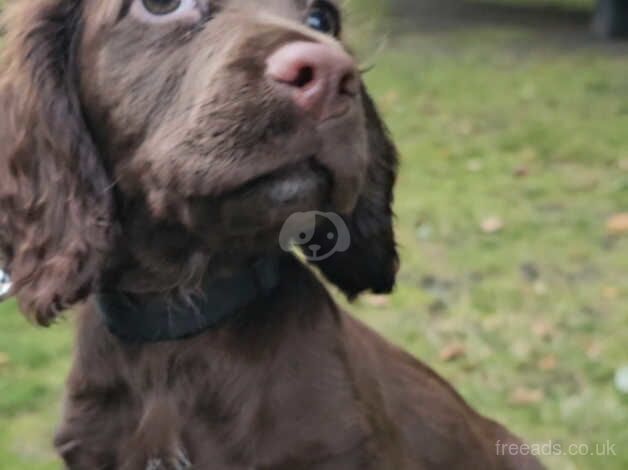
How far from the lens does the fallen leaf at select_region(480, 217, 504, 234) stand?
5.12 meters

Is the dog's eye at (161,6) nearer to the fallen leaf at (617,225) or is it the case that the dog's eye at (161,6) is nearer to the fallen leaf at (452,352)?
the fallen leaf at (452,352)

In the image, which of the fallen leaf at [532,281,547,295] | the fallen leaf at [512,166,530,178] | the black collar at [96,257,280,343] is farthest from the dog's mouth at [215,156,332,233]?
the fallen leaf at [512,166,530,178]

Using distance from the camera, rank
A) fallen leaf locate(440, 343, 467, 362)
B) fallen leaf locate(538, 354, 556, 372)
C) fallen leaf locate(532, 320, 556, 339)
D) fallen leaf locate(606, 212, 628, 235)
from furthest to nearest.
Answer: fallen leaf locate(606, 212, 628, 235), fallen leaf locate(532, 320, 556, 339), fallen leaf locate(440, 343, 467, 362), fallen leaf locate(538, 354, 556, 372)

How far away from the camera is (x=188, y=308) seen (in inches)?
86.7

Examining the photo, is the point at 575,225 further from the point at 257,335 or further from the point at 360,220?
A: the point at 257,335

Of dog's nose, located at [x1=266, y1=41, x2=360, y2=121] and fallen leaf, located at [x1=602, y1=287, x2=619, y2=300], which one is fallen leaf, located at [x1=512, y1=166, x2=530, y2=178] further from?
dog's nose, located at [x1=266, y1=41, x2=360, y2=121]

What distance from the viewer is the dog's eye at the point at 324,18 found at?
2314 mm

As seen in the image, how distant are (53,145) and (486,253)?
3037 mm

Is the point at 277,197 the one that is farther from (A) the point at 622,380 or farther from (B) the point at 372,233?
(A) the point at 622,380

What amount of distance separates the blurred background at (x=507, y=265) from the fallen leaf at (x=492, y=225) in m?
0.01

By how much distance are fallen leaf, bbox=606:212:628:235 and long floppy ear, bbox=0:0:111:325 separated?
352cm

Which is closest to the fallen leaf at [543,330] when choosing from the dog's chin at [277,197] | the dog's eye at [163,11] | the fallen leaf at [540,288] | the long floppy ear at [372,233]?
the fallen leaf at [540,288]

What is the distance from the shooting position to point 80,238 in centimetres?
211

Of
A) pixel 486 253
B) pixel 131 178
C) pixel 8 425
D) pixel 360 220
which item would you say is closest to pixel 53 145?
pixel 131 178
